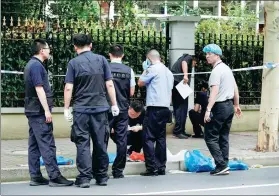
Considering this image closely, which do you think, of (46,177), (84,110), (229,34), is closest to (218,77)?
(84,110)

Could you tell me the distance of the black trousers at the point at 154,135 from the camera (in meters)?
9.44

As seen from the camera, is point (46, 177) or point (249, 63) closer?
point (46, 177)

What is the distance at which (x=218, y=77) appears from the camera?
9.30 m

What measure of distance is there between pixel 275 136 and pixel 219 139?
212 centimetres

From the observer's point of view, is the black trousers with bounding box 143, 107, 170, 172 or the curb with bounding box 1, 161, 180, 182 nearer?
the curb with bounding box 1, 161, 180, 182

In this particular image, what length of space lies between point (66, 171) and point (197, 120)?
462cm

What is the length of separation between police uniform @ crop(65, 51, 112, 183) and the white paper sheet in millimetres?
4608

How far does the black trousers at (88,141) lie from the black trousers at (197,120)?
5.01 metres

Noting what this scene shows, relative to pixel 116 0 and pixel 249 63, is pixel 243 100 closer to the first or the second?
pixel 249 63

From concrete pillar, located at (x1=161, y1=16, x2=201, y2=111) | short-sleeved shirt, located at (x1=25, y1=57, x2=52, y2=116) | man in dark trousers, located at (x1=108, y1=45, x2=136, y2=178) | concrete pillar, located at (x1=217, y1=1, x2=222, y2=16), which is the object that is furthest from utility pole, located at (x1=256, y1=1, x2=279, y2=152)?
concrete pillar, located at (x1=217, y1=1, x2=222, y2=16)

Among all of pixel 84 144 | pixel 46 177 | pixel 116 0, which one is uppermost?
pixel 116 0

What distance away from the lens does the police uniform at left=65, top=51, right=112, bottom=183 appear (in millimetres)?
8320

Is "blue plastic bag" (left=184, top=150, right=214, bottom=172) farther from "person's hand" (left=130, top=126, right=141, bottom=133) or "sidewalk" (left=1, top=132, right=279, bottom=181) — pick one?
"person's hand" (left=130, top=126, right=141, bottom=133)

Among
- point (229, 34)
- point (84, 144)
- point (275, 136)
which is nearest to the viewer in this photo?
point (84, 144)
